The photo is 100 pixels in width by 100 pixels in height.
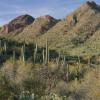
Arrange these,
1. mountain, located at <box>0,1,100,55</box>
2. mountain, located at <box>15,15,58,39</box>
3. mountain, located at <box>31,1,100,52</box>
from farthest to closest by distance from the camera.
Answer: mountain, located at <box>15,15,58,39</box> → mountain, located at <box>31,1,100,52</box> → mountain, located at <box>0,1,100,55</box>

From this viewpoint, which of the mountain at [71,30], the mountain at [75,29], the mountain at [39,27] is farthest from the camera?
the mountain at [39,27]

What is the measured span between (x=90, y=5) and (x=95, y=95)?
150680 millimetres

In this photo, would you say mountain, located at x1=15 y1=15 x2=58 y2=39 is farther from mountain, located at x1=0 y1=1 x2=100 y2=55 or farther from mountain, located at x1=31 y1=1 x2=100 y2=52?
mountain, located at x1=31 y1=1 x2=100 y2=52

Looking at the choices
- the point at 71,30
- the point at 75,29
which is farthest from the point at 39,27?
the point at 75,29

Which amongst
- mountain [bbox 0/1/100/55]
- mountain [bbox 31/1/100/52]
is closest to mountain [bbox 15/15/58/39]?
mountain [bbox 0/1/100/55]

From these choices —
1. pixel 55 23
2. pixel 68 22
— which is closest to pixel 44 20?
pixel 55 23

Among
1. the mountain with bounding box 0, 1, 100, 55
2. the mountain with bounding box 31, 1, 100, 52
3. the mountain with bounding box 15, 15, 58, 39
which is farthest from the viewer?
the mountain with bounding box 15, 15, 58, 39

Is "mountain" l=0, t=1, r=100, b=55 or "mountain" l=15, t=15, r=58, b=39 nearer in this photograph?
"mountain" l=0, t=1, r=100, b=55

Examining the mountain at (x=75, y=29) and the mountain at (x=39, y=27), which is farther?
the mountain at (x=39, y=27)

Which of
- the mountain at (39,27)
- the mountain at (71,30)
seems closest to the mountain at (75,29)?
the mountain at (71,30)

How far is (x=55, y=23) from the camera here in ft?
595

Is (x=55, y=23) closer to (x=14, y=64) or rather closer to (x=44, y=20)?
(x=44, y=20)

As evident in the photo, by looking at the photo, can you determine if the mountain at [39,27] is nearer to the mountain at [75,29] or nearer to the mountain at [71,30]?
the mountain at [71,30]

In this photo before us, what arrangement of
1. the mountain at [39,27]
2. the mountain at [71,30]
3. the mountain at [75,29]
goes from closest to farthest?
the mountain at [71,30] → the mountain at [75,29] → the mountain at [39,27]
